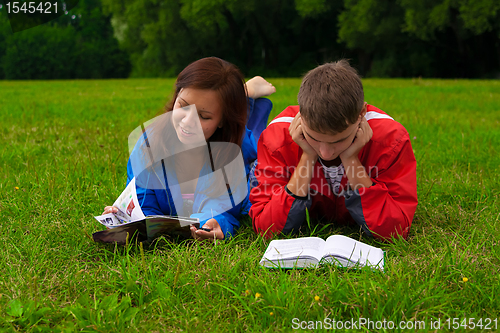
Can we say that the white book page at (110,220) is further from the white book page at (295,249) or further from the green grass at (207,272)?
the white book page at (295,249)

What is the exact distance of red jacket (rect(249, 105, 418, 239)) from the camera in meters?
2.27

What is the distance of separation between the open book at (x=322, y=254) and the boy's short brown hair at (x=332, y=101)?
1.92ft

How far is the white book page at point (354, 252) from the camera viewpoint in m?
2.00

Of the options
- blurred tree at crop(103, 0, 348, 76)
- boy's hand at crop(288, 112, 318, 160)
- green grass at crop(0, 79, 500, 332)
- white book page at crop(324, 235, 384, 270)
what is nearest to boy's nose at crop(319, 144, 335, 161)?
boy's hand at crop(288, 112, 318, 160)

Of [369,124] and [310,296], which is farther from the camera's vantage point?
[369,124]

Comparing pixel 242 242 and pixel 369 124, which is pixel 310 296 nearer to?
pixel 242 242

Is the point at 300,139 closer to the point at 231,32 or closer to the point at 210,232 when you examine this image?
the point at 210,232

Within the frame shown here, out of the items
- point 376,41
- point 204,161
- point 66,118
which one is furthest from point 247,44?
point 204,161

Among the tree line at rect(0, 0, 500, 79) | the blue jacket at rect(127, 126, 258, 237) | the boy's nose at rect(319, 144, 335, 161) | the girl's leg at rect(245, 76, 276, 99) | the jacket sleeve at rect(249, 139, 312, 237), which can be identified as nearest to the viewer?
the boy's nose at rect(319, 144, 335, 161)

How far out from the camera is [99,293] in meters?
1.81

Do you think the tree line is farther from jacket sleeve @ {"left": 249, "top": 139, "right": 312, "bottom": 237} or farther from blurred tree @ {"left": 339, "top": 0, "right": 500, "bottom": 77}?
jacket sleeve @ {"left": 249, "top": 139, "right": 312, "bottom": 237}

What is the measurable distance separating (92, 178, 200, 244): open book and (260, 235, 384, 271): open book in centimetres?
50

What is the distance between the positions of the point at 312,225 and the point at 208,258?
866 millimetres

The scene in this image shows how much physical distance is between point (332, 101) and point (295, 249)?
767 mm
